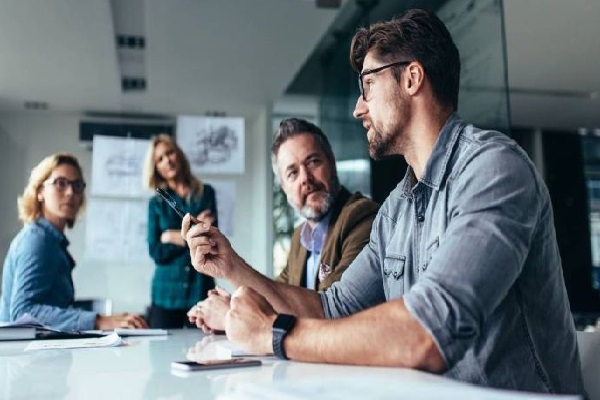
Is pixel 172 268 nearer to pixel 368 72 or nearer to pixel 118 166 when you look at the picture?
pixel 118 166

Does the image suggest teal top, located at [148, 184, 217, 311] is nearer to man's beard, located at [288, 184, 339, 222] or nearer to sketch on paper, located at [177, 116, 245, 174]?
sketch on paper, located at [177, 116, 245, 174]

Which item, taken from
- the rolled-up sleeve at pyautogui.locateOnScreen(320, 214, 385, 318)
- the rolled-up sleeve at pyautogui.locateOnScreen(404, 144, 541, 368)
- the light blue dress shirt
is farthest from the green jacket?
the rolled-up sleeve at pyautogui.locateOnScreen(404, 144, 541, 368)

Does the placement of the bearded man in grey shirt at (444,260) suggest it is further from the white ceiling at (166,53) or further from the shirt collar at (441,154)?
the white ceiling at (166,53)

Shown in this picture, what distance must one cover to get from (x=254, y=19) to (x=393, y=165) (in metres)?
1.22

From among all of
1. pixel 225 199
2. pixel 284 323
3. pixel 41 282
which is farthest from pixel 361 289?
pixel 225 199

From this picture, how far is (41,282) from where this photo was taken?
6.77ft

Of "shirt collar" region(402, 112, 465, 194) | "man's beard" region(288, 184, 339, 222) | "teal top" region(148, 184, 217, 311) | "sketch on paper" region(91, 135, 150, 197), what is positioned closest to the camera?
"shirt collar" region(402, 112, 465, 194)

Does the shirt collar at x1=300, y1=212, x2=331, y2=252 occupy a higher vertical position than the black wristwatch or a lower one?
higher

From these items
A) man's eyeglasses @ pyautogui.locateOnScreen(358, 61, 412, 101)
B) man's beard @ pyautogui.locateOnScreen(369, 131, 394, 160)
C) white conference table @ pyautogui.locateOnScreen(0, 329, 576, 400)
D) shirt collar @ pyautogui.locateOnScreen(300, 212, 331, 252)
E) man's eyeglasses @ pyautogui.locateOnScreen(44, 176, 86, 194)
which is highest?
man's eyeglasses @ pyautogui.locateOnScreen(358, 61, 412, 101)

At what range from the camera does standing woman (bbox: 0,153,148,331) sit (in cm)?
196

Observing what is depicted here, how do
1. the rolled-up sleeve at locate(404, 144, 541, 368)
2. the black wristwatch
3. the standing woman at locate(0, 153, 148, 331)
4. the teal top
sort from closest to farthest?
the rolled-up sleeve at locate(404, 144, 541, 368) → the black wristwatch → the standing woman at locate(0, 153, 148, 331) → the teal top

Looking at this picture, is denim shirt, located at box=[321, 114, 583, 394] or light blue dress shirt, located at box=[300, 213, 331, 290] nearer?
denim shirt, located at box=[321, 114, 583, 394]

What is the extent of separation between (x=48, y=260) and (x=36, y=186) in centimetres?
49

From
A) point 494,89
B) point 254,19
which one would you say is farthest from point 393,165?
point 254,19
